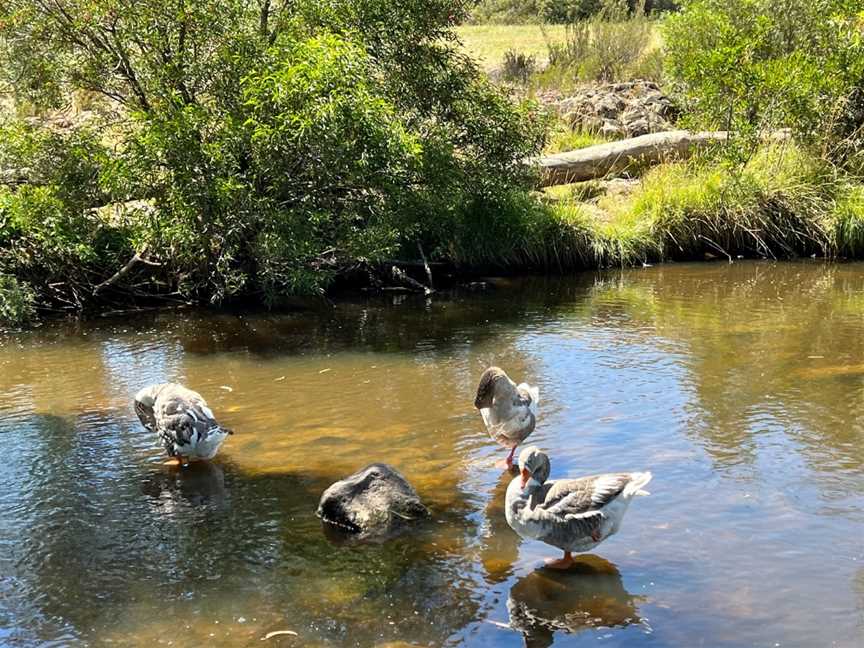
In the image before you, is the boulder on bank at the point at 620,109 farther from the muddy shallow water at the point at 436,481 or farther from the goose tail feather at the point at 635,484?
the goose tail feather at the point at 635,484

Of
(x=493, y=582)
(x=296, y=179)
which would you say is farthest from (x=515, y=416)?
(x=296, y=179)

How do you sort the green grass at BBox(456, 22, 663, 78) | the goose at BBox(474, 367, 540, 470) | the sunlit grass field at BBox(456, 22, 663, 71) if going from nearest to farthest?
the goose at BBox(474, 367, 540, 470), the green grass at BBox(456, 22, 663, 78), the sunlit grass field at BBox(456, 22, 663, 71)

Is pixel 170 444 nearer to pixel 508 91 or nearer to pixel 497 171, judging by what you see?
pixel 497 171

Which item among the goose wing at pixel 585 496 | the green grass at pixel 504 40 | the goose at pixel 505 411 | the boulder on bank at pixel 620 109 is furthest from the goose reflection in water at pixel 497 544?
the green grass at pixel 504 40

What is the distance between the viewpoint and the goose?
27.3 feet

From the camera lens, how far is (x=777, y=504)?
728 centimetres

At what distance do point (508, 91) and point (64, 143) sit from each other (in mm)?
8618

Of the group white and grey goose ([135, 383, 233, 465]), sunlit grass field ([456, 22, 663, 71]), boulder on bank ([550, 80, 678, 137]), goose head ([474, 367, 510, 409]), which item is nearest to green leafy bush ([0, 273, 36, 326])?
white and grey goose ([135, 383, 233, 465])

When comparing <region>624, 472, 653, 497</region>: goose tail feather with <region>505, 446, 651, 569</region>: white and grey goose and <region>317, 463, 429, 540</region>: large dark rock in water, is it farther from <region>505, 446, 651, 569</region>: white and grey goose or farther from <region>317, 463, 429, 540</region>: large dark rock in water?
<region>317, 463, 429, 540</region>: large dark rock in water

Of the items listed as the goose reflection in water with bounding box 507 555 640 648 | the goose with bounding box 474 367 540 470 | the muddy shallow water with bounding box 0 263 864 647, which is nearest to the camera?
the goose reflection in water with bounding box 507 555 640 648

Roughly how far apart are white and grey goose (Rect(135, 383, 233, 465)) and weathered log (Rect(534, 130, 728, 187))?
14264 mm

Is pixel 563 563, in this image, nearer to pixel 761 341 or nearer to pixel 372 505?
pixel 372 505

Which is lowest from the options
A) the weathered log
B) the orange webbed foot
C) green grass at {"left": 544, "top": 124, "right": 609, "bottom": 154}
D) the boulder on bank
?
the orange webbed foot

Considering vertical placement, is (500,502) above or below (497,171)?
below
